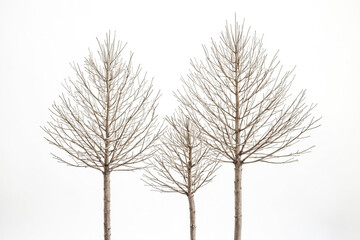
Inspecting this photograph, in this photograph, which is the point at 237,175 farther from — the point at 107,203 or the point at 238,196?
the point at 107,203

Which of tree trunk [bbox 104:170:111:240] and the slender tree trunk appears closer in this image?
the slender tree trunk

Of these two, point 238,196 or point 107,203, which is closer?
point 238,196

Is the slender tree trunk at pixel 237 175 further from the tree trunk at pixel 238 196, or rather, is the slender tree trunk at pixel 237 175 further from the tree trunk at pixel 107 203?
the tree trunk at pixel 107 203

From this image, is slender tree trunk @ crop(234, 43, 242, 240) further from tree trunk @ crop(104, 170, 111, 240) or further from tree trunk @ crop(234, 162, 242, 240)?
tree trunk @ crop(104, 170, 111, 240)

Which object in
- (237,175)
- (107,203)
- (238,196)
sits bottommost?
(107,203)

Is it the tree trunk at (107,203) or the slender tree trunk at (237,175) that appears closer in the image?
the slender tree trunk at (237,175)

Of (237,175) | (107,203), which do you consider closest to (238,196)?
(237,175)

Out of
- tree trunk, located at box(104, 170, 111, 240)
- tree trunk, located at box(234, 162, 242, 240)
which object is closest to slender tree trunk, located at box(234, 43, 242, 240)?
tree trunk, located at box(234, 162, 242, 240)

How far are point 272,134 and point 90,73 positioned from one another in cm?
271

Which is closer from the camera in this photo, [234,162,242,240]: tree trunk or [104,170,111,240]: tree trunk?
[234,162,242,240]: tree trunk

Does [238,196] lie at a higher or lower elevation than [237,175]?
lower

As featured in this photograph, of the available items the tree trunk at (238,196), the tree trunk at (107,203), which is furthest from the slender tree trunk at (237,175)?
the tree trunk at (107,203)

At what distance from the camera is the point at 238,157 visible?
6.06 m

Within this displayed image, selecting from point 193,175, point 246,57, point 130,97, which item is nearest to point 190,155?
point 193,175
